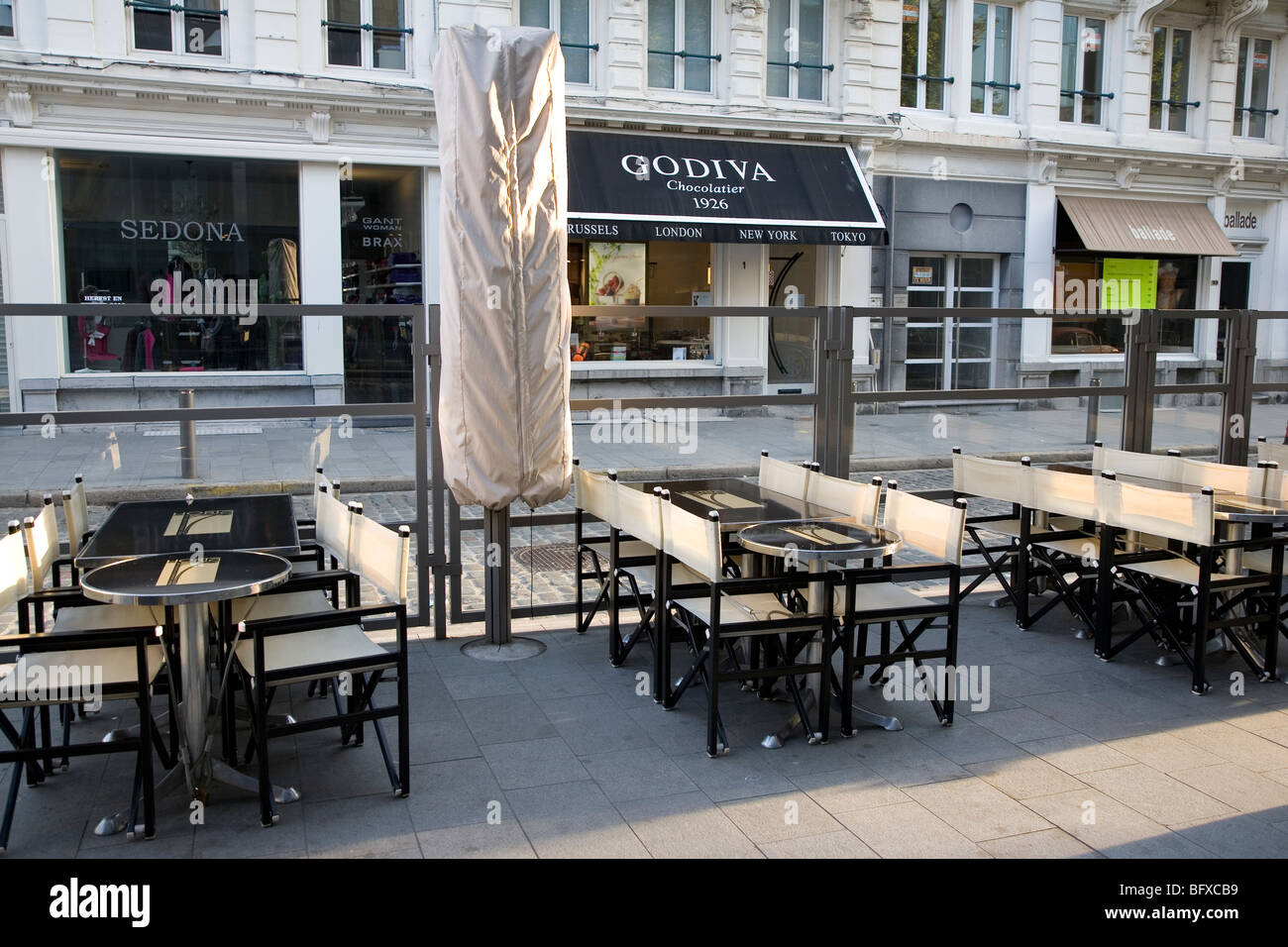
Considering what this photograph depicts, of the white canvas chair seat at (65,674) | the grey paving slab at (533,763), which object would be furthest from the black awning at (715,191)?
the white canvas chair seat at (65,674)

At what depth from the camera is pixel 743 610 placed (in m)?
5.77

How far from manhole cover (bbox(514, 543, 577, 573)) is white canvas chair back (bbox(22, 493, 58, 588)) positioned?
2859 millimetres

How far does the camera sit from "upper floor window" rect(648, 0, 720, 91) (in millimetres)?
19250

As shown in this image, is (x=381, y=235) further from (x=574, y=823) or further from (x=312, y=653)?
(x=574, y=823)

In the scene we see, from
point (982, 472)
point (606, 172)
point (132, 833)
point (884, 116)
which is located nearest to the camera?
point (132, 833)

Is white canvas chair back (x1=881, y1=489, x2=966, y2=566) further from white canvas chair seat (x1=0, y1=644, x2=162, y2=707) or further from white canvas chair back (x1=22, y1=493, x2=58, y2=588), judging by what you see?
white canvas chair back (x1=22, y1=493, x2=58, y2=588)

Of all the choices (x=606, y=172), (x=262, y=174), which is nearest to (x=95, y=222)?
(x=262, y=174)

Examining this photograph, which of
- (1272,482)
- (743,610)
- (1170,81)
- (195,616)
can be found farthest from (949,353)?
(1170,81)

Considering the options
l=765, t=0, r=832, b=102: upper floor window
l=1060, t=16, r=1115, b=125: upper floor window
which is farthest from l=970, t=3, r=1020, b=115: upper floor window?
l=765, t=0, r=832, b=102: upper floor window

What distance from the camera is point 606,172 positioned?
60.1ft

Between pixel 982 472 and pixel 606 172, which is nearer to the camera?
pixel 982 472

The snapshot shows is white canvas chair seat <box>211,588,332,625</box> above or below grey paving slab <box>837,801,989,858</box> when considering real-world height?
above

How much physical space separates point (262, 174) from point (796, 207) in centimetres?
842

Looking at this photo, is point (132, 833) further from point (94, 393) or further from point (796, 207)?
point (796, 207)
